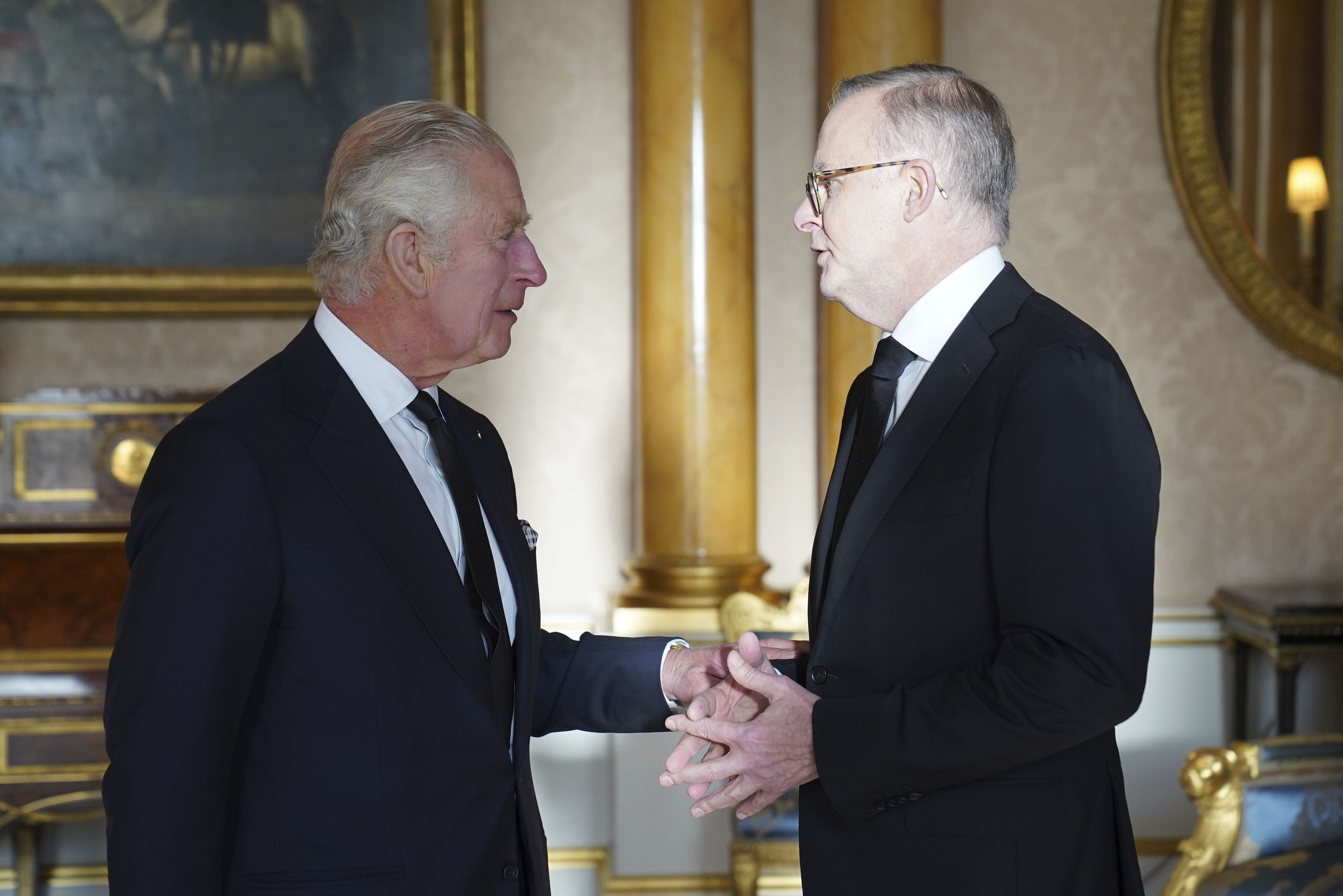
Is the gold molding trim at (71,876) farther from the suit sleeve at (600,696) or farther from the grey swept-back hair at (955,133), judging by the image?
the grey swept-back hair at (955,133)

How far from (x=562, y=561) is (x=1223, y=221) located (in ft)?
8.23

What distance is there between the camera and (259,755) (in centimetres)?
149

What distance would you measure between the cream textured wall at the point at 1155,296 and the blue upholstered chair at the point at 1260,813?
1.39m

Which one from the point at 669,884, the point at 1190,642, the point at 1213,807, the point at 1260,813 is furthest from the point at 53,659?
the point at 1190,642

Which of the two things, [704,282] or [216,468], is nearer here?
[216,468]

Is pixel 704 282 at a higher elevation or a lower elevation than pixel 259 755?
higher

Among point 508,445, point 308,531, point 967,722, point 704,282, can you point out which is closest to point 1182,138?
point 704,282

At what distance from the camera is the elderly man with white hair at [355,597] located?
140 centimetres

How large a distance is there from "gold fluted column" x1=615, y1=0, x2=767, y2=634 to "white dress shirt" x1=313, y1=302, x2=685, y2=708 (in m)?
2.13

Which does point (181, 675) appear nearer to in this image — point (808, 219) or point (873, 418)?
point (873, 418)

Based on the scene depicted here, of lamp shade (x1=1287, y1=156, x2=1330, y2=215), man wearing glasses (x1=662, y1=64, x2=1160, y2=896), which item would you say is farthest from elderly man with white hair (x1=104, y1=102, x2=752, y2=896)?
lamp shade (x1=1287, y1=156, x2=1330, y2=215)

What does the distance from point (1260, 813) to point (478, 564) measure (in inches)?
81.6

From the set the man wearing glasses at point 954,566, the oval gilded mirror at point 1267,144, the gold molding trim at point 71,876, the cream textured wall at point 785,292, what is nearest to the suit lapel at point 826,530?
the man wearing glasses at point 954,566

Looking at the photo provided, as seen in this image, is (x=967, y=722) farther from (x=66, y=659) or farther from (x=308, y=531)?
(x=66, y=659)
